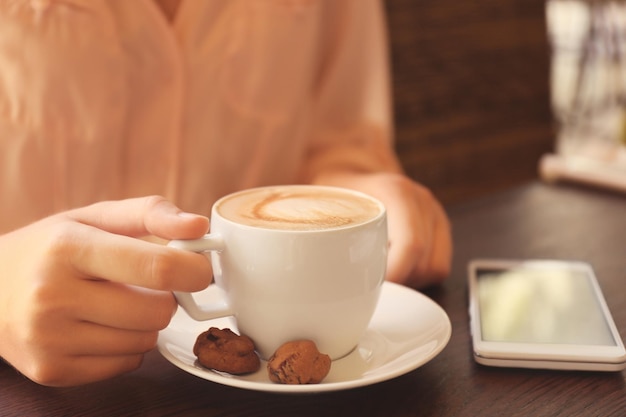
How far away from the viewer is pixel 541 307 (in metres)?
0.63

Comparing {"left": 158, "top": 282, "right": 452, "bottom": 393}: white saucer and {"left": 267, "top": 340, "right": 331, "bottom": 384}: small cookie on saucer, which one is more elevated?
{"left": 267, "top": 340, "right": 331, "bottom": 384}: small cookie on saucer

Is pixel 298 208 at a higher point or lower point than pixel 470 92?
higher

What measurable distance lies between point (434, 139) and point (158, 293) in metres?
1.34

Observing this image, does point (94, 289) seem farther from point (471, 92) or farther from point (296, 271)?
point (471, 92)

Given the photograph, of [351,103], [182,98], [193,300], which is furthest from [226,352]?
[351,103]

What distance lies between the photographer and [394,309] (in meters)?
0.61

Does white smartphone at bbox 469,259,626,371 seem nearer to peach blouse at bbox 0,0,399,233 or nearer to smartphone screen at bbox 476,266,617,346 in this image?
smartphone screen at bbox 476,266,617,346

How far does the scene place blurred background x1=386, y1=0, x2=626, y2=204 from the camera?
1648mm

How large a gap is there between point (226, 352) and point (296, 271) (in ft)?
0.25

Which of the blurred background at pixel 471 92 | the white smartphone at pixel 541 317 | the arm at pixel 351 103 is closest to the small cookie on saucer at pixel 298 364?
the white smartphone at pixel 541 317

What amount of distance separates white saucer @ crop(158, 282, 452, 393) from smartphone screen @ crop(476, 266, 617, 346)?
5 cm

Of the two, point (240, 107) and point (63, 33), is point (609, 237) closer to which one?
point (240, 107)

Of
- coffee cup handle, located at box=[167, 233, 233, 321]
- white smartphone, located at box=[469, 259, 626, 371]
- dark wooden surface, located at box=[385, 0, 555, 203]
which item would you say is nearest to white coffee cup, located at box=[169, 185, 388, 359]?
coffee cup handle, located at box=[167, 233, 233, 321]

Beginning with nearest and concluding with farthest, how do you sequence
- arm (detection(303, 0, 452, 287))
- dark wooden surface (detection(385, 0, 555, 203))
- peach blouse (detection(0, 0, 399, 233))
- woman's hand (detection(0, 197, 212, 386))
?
woman's hand (detection(0, 197, 212, 386))
peach blouse (detection(0, 0, 399, 233))
arm (detection(303, 0, 452, 287))
dark wooden surface (detection(385, 0, 555, 203))
